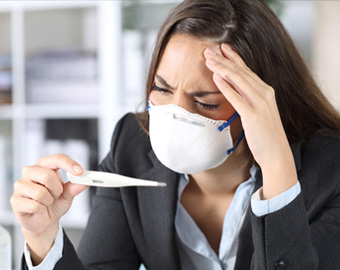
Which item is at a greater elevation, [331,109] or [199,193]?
[331,109]

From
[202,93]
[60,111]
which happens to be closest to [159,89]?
[202,93]

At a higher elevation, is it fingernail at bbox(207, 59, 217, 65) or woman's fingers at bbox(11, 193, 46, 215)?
fingernail at bbox(207, 59, 217, 65)

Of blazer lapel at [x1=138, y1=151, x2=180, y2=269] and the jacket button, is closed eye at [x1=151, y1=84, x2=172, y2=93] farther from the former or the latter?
the jacket button

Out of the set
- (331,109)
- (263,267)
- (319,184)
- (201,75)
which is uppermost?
(201,75)

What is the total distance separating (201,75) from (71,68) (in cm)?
187

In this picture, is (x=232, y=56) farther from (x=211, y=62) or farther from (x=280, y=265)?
(x=280, y=265)

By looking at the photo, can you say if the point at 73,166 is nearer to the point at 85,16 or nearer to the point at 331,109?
the point at 331,109

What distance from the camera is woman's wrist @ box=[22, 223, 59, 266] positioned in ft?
3.74

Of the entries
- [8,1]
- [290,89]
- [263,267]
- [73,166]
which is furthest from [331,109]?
[8,1]

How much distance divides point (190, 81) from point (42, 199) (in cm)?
42

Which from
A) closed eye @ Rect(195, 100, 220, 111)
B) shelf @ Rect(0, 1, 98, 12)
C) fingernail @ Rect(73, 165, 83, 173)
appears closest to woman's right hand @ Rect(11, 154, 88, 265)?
fingernail @ Rect(73, 165, 83, 173)

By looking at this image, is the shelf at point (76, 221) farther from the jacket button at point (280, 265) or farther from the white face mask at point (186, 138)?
the jacket button at point (280, 265)

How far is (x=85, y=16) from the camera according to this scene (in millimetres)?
2961

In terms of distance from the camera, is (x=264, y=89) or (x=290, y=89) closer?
(x=264, y=89)
